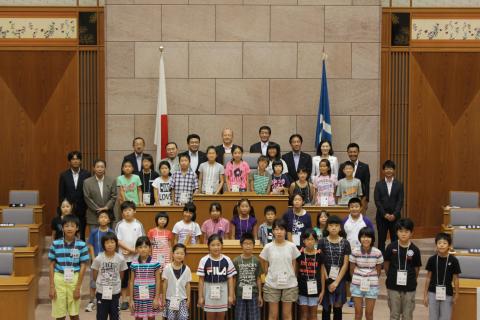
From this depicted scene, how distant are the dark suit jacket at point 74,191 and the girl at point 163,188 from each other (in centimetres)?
135

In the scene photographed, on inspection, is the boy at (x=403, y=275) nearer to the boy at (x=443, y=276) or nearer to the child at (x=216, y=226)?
the boy at (x=443, y=276)

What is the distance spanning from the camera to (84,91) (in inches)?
600

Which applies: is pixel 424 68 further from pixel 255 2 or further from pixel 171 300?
pixel 171 300

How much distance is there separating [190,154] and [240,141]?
1.76 m

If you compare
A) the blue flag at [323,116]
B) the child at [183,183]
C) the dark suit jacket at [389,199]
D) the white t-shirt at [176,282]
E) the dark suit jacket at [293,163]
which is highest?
the blue flag at [323,116]

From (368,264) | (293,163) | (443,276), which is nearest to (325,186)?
(293,163)

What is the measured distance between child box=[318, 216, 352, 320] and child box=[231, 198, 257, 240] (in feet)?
4.44

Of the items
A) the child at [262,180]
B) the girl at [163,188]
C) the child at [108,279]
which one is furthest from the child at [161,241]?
the child at [262,180]

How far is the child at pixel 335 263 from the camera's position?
10516mm

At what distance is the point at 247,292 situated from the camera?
33.5ft

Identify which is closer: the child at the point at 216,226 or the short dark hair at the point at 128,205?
the short dark hair at the point at 128,205

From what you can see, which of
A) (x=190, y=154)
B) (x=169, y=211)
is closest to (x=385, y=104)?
(x=190, y=154)

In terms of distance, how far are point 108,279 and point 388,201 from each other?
4.81 metres

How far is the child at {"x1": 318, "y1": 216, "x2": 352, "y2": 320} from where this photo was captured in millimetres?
10516
